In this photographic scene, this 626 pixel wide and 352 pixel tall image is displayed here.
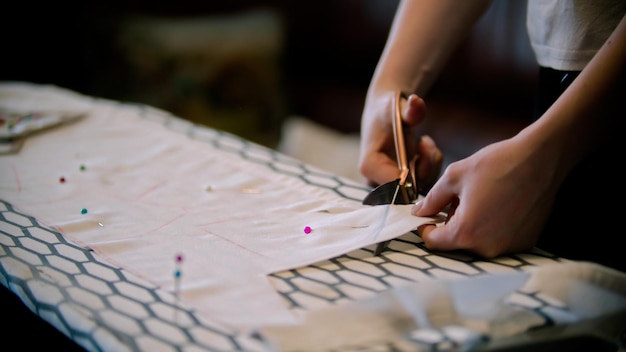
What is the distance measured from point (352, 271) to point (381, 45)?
1.61m

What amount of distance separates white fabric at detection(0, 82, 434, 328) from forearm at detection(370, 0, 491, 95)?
0.56 ft

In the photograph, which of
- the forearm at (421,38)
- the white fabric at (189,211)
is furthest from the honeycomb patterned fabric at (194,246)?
the forearm at (421,38)

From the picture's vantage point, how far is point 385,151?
0.70 metres

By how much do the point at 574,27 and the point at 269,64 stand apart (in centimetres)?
153

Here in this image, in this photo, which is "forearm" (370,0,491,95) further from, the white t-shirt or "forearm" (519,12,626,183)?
"forearm" (519,12,626,183)

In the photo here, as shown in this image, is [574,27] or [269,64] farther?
[269,64]

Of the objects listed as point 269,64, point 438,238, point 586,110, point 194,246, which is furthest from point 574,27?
point 269,64

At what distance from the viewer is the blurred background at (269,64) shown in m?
1.71

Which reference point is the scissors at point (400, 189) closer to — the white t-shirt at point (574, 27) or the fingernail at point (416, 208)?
the fingernail at point (416, 208)

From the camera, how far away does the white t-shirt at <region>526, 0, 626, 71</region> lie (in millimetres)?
567

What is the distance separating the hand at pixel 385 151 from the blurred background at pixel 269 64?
0.92m

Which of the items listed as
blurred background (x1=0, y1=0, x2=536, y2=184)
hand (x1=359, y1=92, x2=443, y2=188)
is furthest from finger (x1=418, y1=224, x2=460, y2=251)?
blurred background (x1=0, y1=0, x2=536, y2=184)

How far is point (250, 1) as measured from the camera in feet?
7.07

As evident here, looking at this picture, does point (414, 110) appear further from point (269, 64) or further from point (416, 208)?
point (269, 64)
